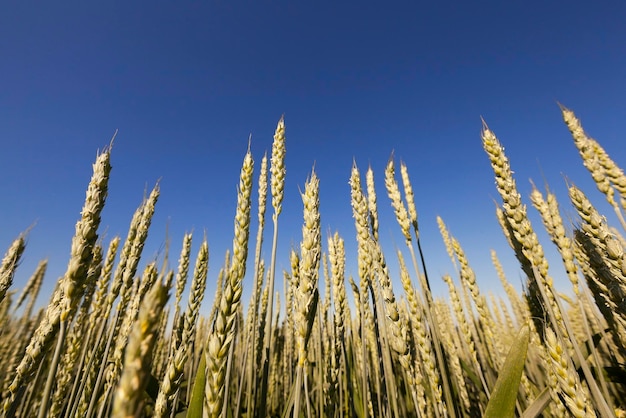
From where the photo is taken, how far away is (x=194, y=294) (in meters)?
2.71

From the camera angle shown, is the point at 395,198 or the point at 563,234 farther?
the point at 395,198

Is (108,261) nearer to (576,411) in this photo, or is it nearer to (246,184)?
(246,184)

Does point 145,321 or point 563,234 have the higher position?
point 563,234

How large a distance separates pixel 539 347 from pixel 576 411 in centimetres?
97

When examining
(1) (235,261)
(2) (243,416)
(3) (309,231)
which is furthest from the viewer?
(2) (243,416)

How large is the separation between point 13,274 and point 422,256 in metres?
4.17

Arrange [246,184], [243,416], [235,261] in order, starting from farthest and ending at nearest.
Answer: [243,416] < [246,184] < [235,261]

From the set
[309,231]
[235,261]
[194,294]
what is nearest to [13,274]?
[194,294]

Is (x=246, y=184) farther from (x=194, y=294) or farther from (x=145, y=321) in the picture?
(x=145, y=321)

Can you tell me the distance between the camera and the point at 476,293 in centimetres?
360

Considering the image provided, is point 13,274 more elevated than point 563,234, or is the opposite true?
point 563,234

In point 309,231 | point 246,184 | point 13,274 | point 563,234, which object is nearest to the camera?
point 309,231

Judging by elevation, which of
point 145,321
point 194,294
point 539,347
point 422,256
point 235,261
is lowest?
point 145,321

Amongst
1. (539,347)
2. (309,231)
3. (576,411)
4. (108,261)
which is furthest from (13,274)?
(539,347)
